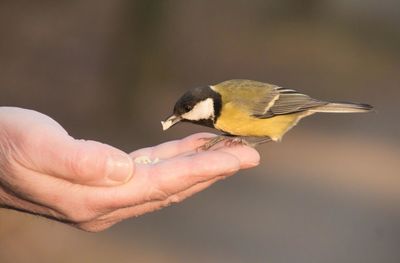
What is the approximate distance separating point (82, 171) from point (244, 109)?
1.33 m

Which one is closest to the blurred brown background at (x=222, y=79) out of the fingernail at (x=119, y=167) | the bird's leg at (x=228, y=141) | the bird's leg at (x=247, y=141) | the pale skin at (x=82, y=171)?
the bird's leg at (x=247, y=141)

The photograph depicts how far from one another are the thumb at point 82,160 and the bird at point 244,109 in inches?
34.6

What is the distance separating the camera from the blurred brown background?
4.60 meters

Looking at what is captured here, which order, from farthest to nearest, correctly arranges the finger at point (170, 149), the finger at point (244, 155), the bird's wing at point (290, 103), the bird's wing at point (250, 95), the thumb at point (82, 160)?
the bird's wing at point (290, 103) → the bird's wing at point (250, 95) → the finger at point (170, 149) → the finger at point (244, 155) → the thumb at point (82, 160)

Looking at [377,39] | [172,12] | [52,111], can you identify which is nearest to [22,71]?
[52,111]

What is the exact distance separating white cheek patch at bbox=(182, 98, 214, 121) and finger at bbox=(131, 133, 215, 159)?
4.3 inches

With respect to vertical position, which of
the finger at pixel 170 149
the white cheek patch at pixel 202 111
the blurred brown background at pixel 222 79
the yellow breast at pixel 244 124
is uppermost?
the white cheek patch at pixel 202 111

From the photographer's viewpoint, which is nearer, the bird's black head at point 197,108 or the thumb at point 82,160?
the thumb at point 82,160

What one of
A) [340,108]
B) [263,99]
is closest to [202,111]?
[263,99]

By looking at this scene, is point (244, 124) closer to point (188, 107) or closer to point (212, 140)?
point (212, 140)

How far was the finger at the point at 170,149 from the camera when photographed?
293cm

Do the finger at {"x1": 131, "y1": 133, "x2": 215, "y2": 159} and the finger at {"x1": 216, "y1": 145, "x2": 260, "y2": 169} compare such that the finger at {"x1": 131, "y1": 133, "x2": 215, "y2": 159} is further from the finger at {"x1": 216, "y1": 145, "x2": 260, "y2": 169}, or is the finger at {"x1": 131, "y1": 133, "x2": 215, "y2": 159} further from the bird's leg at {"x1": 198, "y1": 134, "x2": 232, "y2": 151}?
the finger at {"x1": 216, "y1": 145, "x2": 260, "y2": 169}

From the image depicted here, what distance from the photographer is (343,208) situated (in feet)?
16.9

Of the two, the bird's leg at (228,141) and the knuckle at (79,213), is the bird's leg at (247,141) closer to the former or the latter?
the bird's leg at (228,141)
